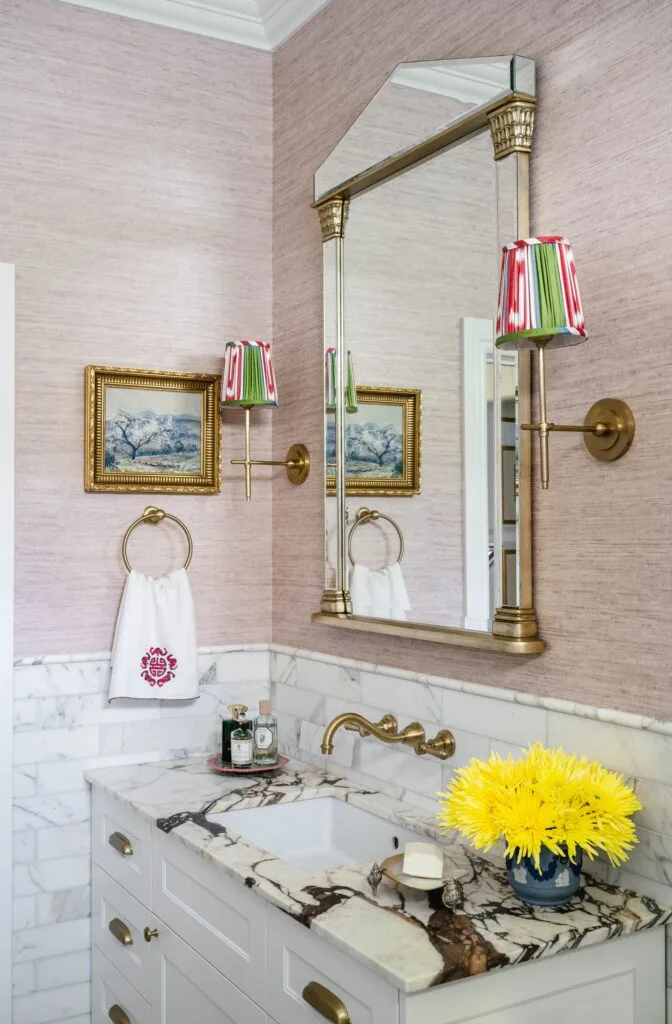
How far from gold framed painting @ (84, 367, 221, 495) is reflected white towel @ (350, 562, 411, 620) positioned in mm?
555

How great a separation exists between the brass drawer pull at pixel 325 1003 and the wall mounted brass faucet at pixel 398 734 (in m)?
0.47

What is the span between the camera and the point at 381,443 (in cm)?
223

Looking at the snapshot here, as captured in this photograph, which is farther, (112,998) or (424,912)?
(112,998)

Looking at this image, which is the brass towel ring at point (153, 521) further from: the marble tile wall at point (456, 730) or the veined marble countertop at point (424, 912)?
the veined marble countertop at point (424, 912)

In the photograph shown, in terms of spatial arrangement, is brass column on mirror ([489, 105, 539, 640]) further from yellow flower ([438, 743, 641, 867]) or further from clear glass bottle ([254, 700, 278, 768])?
clear glass bottle ([254, 700, 278, 768])

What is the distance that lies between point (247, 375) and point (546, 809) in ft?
4.54

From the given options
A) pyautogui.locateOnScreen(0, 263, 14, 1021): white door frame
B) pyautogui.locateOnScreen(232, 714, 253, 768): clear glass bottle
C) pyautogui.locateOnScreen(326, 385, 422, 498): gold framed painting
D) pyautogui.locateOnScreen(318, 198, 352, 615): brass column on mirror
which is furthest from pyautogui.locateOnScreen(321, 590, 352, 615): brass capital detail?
pyautogui.locateOnScreen(0, 263, 14, 1021): white door frame

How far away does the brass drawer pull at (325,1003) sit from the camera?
1.46 metres

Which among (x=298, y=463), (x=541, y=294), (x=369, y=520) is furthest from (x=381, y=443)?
(x=541, y=294)

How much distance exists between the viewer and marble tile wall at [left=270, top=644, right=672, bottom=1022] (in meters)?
1.58

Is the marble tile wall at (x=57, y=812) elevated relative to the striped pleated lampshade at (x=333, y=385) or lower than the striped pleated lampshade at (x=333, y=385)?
lower

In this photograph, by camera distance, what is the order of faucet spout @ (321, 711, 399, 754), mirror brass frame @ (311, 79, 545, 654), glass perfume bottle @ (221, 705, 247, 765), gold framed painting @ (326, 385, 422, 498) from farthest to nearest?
glass perfume bottle @ (221, 705, 247, 765)
gold framed painting @ (326, 385, 422, 498)
faucet spout @ (321, 711, 399, 754)
mirror brass frame @ (311, 79, 545, 654)

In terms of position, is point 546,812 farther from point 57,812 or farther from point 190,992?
point 57,812

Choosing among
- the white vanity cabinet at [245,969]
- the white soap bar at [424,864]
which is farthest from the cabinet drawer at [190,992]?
the white soap bar at [424,864]
